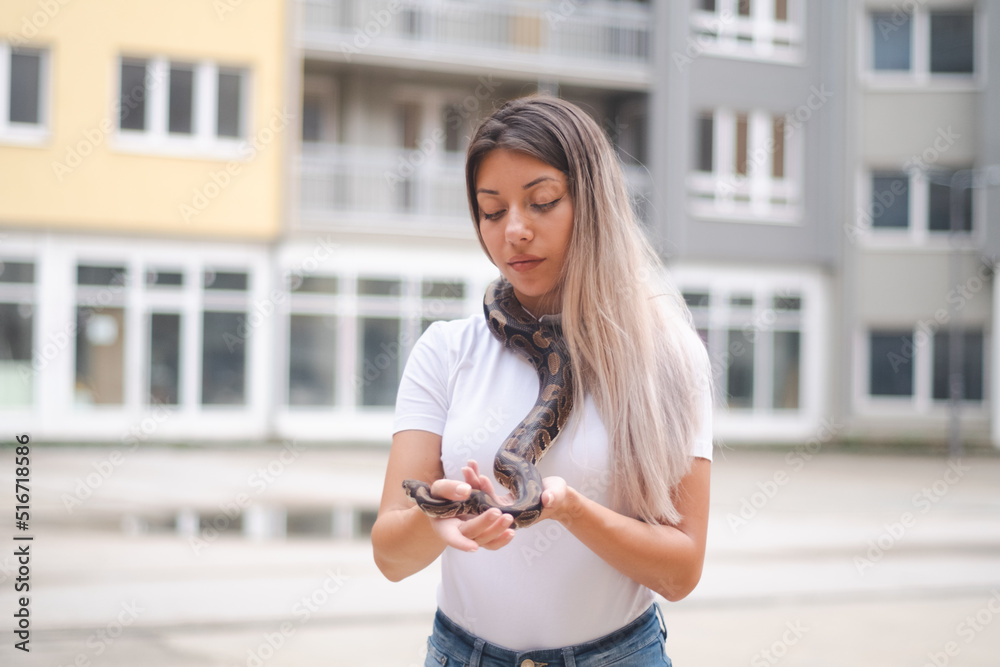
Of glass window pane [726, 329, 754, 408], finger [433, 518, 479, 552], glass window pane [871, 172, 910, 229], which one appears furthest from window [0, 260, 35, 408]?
finger [433, 518, 479, 552]

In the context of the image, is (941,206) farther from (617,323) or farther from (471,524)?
(471,524)

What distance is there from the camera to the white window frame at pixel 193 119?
2089 centimetres

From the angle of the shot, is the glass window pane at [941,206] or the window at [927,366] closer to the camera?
the window at [927,366]

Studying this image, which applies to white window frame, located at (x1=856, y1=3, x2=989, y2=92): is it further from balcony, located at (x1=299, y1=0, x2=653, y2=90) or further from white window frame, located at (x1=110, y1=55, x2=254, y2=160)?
white window frame, located at (x1=110, y1=55, x2=254, y2=160)

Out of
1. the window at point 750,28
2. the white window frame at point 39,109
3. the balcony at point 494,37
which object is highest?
the window at point 750,28

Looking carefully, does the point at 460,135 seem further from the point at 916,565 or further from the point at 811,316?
the point at 916,565

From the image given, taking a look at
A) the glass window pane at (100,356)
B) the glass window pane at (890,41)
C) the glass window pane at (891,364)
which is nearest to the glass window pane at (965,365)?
the glass window pane at (891,364)

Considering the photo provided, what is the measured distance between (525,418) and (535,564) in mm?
307

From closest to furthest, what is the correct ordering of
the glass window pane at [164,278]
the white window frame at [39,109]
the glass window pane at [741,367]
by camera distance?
the white window frame at [39,109] < the glass window pane at [164,278] < the glass window pane at [741,367]

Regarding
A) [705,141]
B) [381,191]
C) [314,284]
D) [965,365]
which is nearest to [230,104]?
[381,191]

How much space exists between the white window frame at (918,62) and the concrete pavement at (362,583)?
13637 millimetres

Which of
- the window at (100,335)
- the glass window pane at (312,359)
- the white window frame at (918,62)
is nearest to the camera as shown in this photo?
the window at (100,335)

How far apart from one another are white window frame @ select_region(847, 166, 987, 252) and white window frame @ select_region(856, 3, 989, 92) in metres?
2.12

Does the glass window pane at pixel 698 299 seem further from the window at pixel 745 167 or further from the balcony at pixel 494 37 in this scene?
the balcony at pixel 494 37
